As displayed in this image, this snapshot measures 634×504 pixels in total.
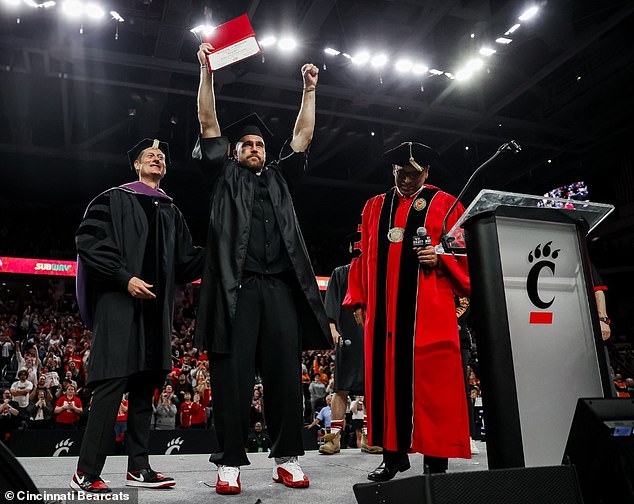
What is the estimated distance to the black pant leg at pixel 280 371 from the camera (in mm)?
2502

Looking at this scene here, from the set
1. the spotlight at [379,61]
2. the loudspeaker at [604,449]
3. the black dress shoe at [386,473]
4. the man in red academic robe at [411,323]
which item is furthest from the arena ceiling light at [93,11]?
the loudspeaker at [604,449]

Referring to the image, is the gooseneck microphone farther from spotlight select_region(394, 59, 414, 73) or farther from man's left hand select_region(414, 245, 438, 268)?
spotlight select_region(394, 59, 414, 73)

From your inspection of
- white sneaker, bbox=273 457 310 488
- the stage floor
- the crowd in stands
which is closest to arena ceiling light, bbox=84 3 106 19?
the crowd in stands

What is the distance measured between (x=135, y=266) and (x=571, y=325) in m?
1.91

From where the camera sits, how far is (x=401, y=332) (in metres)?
2.62

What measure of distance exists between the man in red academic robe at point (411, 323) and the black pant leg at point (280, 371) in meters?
0.39

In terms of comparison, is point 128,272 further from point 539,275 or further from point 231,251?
point 539,275

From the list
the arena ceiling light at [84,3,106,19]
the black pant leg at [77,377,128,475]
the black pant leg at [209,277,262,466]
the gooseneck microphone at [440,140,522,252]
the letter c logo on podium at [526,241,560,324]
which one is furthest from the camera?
the arena ceiling light at [84,3,106,19]

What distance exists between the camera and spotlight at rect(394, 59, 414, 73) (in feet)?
37.4

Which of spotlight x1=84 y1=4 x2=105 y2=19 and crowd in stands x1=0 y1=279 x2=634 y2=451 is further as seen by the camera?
spotlight x1=84 y1=4 x2=105 y2=19

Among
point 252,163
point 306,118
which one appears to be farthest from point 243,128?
point 306,118

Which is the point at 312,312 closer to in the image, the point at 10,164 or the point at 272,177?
the point at 272,177

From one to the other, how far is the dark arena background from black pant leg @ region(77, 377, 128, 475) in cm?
205

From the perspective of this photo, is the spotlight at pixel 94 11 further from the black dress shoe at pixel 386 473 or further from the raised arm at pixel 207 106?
the black dress shoe at pixel 386 473
